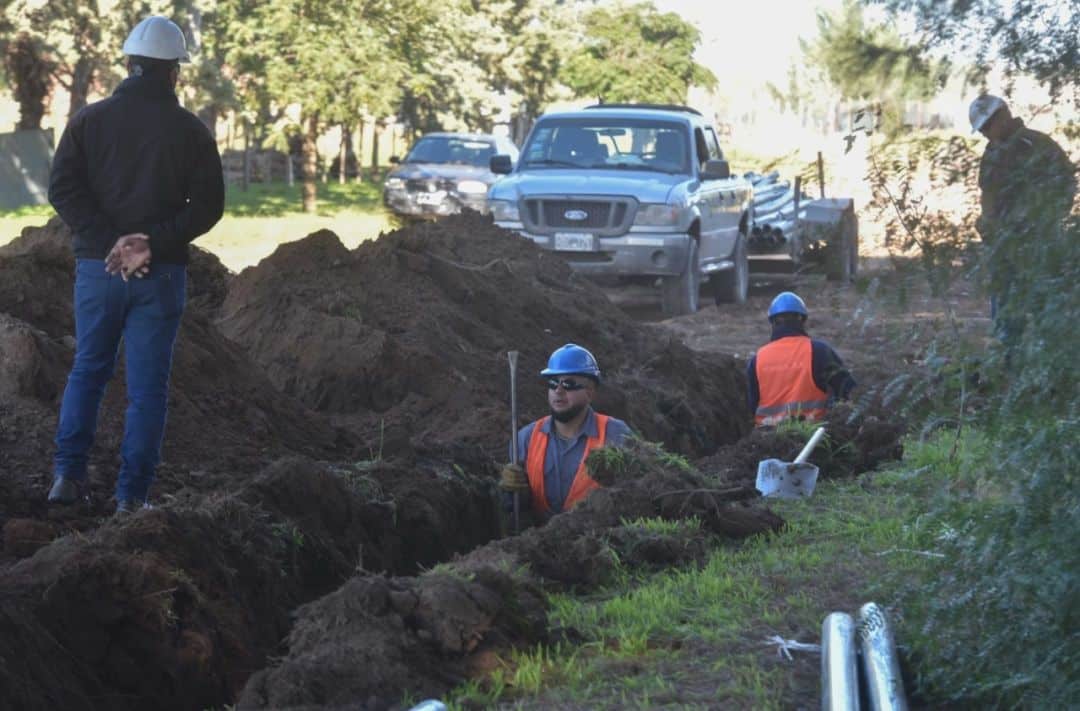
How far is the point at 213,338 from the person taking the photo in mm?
10602

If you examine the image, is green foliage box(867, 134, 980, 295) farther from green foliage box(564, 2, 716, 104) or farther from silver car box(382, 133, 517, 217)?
green foliage box(564, 2, 716, 104)

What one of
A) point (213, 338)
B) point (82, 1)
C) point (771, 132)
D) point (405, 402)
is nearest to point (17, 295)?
point (213, 338)

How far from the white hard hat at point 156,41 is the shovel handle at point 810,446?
391cm

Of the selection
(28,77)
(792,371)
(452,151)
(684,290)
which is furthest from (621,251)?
(28,77)

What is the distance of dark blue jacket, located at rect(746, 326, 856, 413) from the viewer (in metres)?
11.4

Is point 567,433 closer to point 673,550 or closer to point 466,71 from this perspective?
point 673,550

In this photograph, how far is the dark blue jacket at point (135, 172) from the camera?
7.69 m

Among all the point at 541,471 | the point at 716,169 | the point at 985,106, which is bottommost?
the point at 541,471

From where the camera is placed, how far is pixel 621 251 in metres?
19.3

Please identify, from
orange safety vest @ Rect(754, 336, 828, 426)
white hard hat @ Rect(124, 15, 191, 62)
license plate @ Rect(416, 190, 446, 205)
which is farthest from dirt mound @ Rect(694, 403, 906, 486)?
license plate @ Rect(416, 190, 446, 205)

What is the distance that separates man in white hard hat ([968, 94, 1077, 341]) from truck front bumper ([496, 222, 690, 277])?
13660 mm

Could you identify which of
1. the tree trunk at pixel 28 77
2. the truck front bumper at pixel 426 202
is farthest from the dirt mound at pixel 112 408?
the tree trunk at pixel 28 77

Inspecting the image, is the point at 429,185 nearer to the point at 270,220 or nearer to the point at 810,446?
the point at 270,220

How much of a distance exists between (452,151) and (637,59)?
54.2 ft
